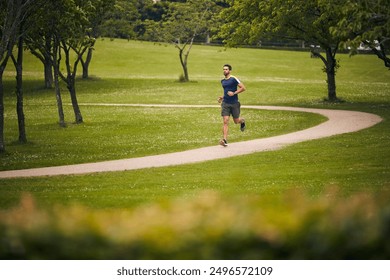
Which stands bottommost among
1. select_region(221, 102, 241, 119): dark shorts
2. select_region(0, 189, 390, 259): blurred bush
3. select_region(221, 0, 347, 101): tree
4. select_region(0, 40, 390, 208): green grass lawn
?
select_region(0, 40, 390, 208): green grass lawn

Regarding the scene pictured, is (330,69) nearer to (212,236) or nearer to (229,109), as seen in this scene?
(229,109)

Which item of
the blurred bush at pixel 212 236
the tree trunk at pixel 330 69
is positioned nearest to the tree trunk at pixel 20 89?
the tree trunk at pixel 330 69

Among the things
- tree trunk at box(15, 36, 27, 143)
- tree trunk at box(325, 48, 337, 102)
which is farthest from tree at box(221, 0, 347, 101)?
tree trunk at box(15, 36, 27, 143)

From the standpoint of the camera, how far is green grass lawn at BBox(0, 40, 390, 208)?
14164 millimetres

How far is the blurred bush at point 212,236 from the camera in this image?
14.5ft

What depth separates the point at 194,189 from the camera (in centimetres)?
1412

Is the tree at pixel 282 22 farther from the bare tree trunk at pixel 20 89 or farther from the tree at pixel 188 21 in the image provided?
the tree at pixel 188 21

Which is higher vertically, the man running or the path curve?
the man running

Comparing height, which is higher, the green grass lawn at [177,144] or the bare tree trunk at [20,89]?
the bare tree trunk at [20,89]

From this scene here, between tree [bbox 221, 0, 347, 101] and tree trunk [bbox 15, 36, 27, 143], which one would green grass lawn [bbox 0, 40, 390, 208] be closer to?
tree trunk [bbox 15, 36, 27, 143]

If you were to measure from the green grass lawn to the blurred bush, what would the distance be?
7309mm

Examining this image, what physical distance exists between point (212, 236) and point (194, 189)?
31.7 feet

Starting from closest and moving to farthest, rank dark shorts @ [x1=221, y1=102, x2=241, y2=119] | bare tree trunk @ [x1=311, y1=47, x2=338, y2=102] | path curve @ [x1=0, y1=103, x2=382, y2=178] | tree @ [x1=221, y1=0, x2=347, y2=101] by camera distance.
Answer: path curve @ [x1=0, y1=103, x2=382, y2=178] < dark shorts @ [x1=221, y1=102, x2=241, y2=119] < tree @ [x1=221, y1=0, x2=347, y2=101] < bare tree trunk @ [x1=311, y1=47, x2=338, y2=102]

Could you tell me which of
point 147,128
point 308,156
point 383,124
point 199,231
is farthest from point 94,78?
point 199,231
